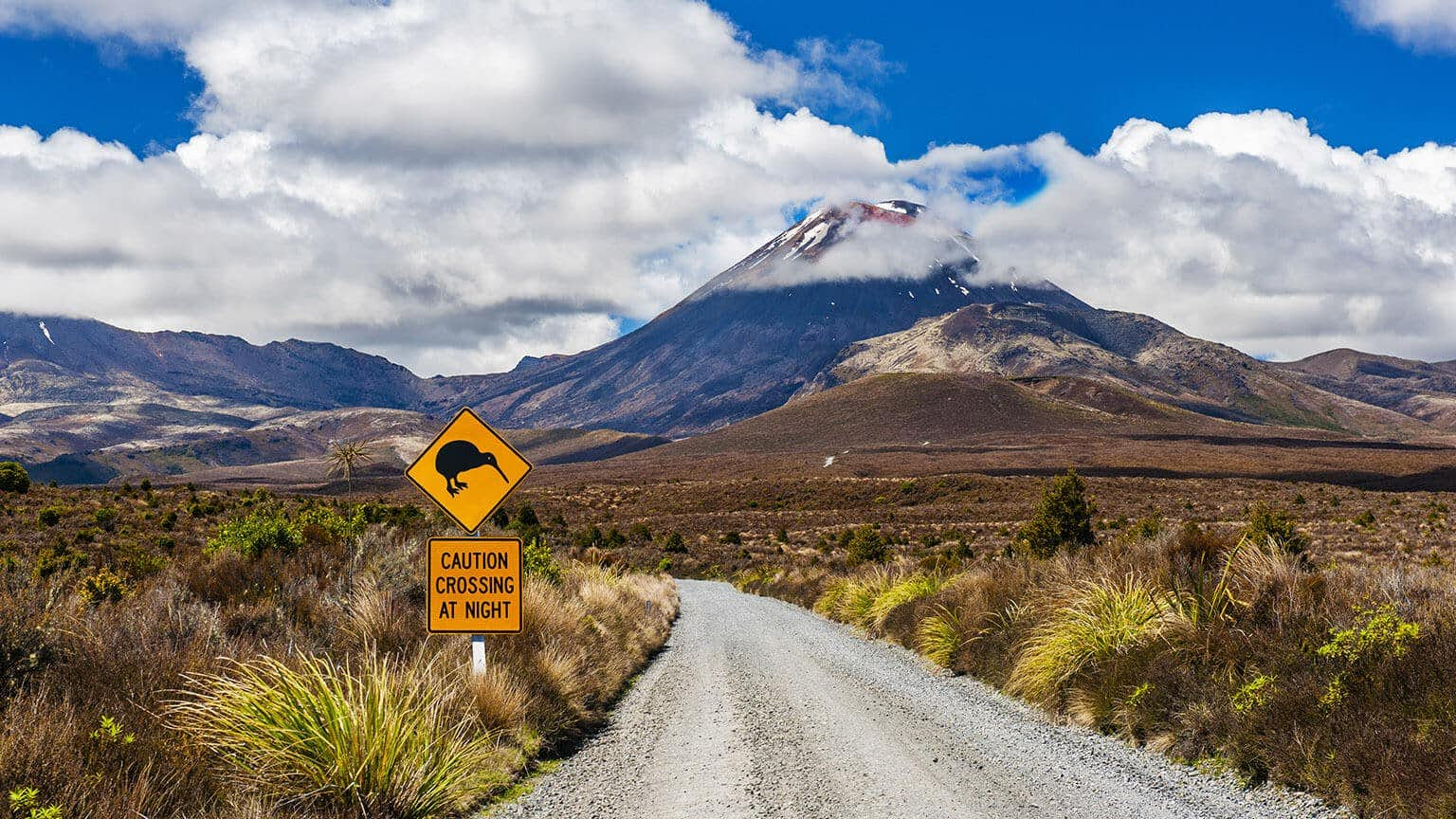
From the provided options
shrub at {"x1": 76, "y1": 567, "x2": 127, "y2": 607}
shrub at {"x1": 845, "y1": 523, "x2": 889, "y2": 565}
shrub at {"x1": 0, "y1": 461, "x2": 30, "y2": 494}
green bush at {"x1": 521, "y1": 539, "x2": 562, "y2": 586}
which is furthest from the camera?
shrub at {"x1": 0, "y1": 461, "x2": 30, "y2": 494}

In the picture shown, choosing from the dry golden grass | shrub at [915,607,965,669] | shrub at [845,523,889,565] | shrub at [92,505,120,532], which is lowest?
shrub at [845,523,889,565]

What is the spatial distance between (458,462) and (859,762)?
15.4 ft

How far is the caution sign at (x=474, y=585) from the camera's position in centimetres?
884

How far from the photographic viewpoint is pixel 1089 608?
10742mm

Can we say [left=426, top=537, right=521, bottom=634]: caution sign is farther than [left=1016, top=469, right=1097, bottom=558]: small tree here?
No

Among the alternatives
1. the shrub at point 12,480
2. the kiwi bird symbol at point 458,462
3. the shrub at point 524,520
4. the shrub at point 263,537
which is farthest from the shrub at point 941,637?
the shrub at point 12,480

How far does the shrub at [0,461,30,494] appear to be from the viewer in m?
43.9

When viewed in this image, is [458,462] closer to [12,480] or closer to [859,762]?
[859,762]

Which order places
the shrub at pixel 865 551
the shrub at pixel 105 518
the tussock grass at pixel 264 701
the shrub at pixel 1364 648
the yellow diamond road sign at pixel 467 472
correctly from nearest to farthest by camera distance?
the tussock grass at pixel 264 701, the shrub at pixel 1364 648, the yellow diamond road sign at pixel 467 472, the shrub at pixel 865 551, the shrub at pixel 105 518

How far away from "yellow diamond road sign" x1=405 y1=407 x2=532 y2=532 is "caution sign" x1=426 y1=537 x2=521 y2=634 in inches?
12.2

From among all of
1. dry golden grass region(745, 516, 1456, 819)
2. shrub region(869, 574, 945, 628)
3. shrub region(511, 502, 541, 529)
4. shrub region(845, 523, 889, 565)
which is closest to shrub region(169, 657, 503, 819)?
dry golden grass region(745, 516, 1456, 819)

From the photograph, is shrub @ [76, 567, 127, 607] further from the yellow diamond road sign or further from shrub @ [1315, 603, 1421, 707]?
shrub @ [1315, 603, 1421, 707]

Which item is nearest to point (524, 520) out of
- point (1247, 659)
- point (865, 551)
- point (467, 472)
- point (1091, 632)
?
point (865, 551)

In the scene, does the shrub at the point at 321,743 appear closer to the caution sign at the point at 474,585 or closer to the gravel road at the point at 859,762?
the gravel road at the point at 859,762
